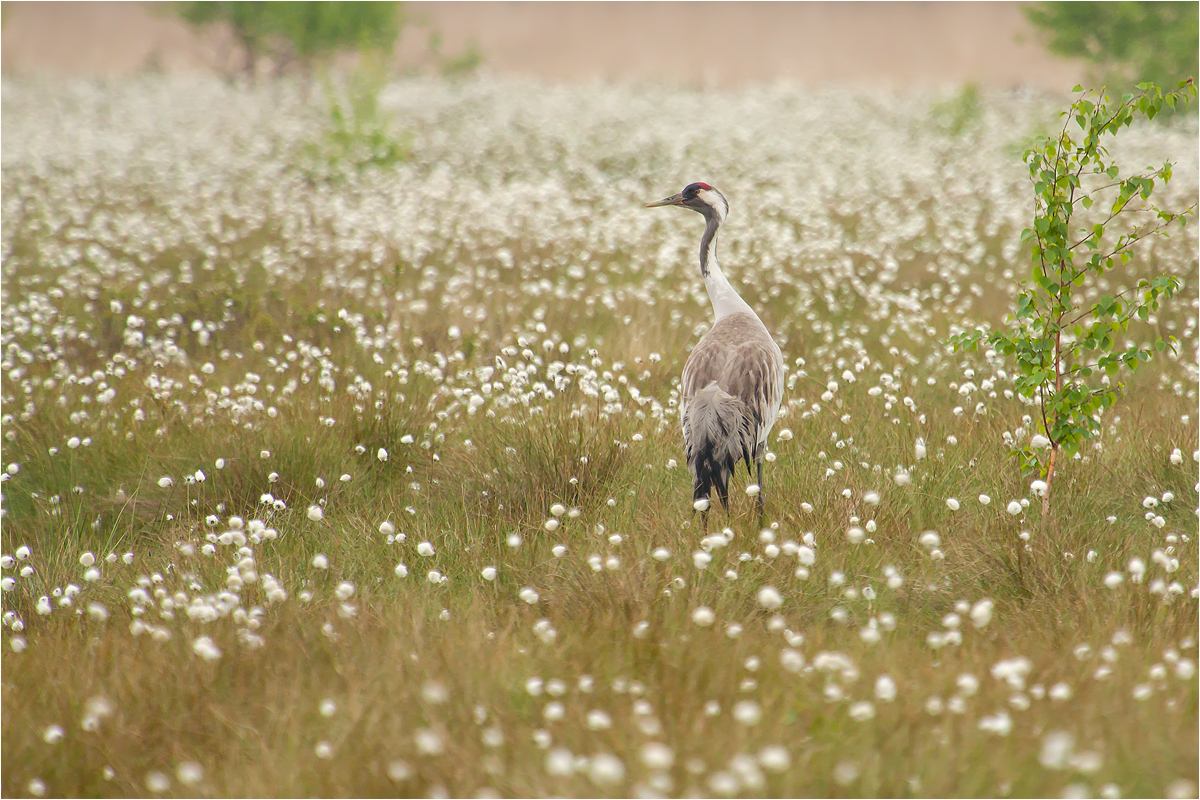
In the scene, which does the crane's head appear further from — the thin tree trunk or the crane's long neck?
the thin tree trunk

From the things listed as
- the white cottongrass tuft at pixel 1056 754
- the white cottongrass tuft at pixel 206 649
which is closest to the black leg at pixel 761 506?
the white cottongrass tuft at pixel 1056 754

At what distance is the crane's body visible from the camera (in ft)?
15.4

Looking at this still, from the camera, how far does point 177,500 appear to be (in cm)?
549

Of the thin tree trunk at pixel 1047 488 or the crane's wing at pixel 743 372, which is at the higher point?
the crane's wing at pixel 743 372

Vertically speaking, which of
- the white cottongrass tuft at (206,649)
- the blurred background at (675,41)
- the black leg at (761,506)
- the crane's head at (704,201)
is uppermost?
the blurred background at (675,41)

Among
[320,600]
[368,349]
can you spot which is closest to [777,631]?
[320,600]

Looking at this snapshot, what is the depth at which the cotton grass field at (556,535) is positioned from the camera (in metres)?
2.90

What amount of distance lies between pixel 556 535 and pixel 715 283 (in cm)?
238

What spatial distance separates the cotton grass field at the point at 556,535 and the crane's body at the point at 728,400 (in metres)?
0.24

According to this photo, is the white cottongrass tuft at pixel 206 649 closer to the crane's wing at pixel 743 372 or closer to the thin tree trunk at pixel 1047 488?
the crane's wing at pixel 743 372

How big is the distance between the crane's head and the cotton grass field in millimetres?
→ 1323

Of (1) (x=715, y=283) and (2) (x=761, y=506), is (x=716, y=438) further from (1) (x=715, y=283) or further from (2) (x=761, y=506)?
(1) (x=715, y=283)

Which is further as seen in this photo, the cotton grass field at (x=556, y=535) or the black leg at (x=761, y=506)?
the black leg at (x=761, y=506)

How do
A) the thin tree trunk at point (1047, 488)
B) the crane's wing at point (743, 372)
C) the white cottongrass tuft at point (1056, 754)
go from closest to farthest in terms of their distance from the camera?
the white cottongrass tuft at point (1056, 754)
the thin tree trunk at point (1047, 488)
the crane's wing at point (743, 372)
